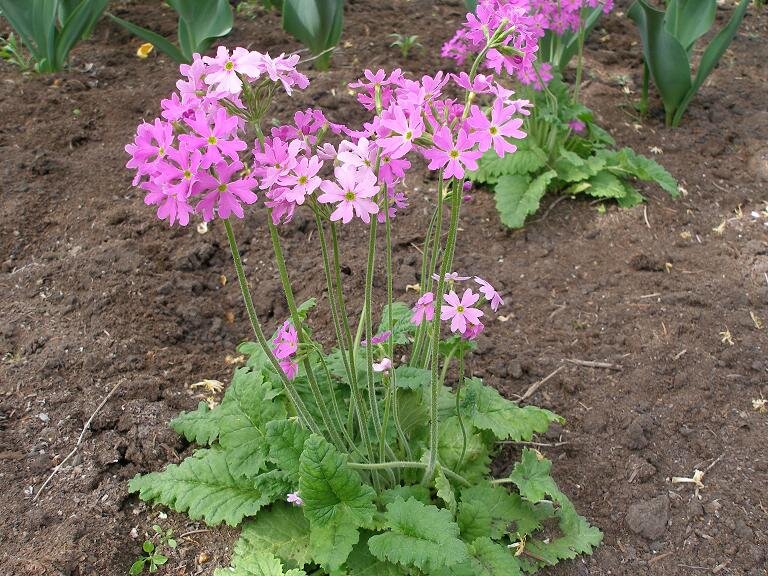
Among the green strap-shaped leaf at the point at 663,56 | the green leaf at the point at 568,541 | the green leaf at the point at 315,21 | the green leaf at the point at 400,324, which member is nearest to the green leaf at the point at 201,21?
the green leaf at the point at 315,21

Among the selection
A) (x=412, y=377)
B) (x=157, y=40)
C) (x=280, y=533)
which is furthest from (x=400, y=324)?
(x=157, y=40)

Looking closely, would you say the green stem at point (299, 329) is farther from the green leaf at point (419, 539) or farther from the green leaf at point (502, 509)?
the green leaf at point (502, 509)

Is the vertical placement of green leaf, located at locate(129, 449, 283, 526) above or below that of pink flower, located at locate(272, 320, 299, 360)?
below

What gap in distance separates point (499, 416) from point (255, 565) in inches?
31.3

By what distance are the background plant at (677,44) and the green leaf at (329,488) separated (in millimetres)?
3213

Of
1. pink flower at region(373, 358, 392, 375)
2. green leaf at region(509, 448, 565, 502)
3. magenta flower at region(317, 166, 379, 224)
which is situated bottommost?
green leaf at region(509, 448, 565, 502)

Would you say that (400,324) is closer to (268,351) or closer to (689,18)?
(268,351)

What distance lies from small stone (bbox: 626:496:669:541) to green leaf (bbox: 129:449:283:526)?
1.10 meters

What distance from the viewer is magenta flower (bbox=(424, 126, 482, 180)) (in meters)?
1.46

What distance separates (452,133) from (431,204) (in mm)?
2292

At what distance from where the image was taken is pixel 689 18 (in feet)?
14.4

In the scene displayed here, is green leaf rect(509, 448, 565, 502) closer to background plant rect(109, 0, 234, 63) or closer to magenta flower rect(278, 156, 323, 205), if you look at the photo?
magenta flower rect(278, 156, 323, 205)

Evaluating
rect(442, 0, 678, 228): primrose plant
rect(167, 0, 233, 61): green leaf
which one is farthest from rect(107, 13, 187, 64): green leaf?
rect(442, 0, 678, 228): primrose plant

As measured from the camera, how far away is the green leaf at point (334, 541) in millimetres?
1860
